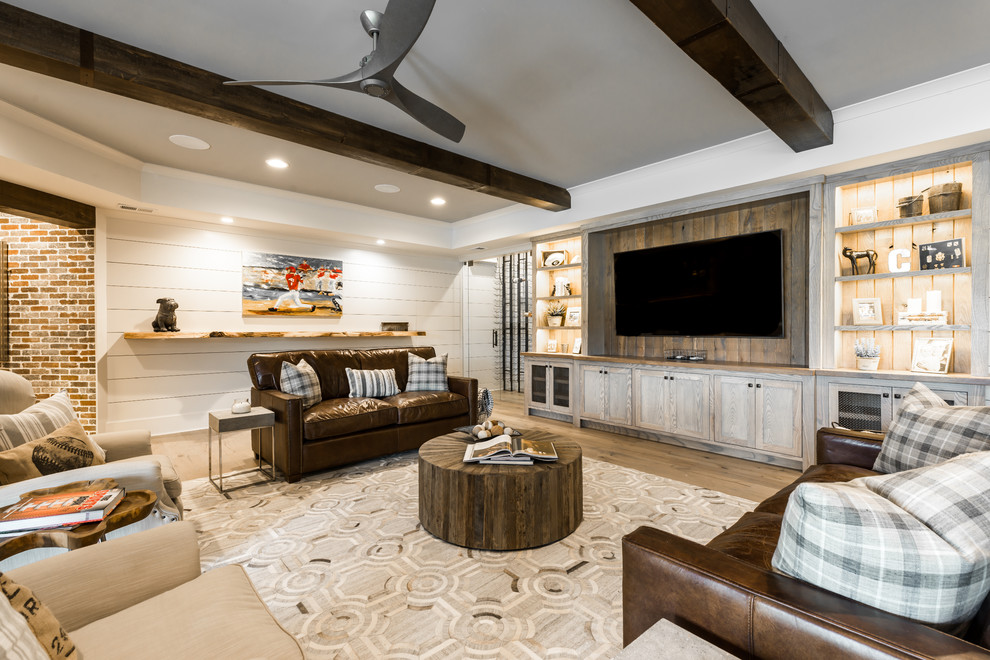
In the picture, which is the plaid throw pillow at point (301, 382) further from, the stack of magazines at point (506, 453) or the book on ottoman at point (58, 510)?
the book on ottoman at point (58, 510)

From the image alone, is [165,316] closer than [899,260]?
No

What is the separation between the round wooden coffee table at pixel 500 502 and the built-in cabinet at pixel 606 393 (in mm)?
2346

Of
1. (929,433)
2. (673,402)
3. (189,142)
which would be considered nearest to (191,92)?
(189,142)

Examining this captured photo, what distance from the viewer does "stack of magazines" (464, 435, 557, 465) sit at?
238cm

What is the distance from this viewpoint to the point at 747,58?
2.13 m

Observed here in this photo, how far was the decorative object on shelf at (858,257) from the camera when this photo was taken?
3.43 metres

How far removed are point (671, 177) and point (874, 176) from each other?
146 centimetres

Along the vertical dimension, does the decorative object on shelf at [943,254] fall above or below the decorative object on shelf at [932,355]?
above

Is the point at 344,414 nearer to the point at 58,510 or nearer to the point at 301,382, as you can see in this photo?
the point at 301,382

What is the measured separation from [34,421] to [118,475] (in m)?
0.50

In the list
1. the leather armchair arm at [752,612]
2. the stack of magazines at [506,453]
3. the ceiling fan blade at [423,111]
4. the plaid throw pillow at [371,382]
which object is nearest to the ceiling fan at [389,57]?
the ceiling fan blade at [423,111]

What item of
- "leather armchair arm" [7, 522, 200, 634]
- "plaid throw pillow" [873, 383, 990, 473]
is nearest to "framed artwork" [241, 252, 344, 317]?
"leather armchair arm" [7, 522, 200, 634]

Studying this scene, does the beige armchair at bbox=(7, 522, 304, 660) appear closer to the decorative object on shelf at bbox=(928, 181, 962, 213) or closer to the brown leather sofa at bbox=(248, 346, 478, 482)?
the brown leather sofa at bbox=(248, 346, 478, 482)

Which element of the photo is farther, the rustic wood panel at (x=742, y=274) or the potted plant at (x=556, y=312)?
the potted plant at (x=556, y=312)
